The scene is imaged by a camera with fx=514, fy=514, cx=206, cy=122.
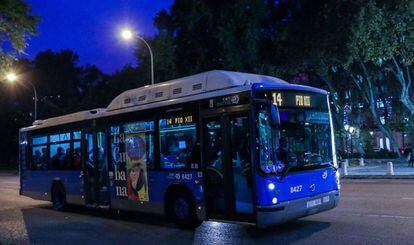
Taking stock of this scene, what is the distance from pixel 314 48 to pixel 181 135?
18.5 m

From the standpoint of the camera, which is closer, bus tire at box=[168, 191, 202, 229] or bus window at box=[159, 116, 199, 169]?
bus window at box=[159, 116, 199, 169]

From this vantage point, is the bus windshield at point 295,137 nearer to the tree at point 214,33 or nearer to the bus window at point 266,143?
the bus window at point 266,143

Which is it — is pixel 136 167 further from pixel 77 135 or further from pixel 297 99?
pixel 297 99

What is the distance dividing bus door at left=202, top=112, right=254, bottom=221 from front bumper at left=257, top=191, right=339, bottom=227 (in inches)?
13.9

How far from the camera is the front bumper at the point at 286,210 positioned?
9.41m

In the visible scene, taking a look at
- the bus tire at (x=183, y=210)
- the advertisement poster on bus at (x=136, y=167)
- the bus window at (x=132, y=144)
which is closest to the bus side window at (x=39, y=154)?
the bus window at (x=132, y=144)

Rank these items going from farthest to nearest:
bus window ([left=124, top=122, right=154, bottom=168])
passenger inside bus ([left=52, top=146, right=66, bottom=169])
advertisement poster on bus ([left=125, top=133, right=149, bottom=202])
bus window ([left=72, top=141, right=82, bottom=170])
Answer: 1. passenger inside bus ([left=52, top=146, right=66, bottom=169])
2. bus window ([left=72, top=141, right=82, bottom=170])
3. advertisement poster on bus ([left=125, top=133, right=149, bottom=202])
4. bus window ([left=124, top=122, right=154, bottom=168])

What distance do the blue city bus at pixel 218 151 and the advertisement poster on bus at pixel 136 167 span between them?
25 millimetres

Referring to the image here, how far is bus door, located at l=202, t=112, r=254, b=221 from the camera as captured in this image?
9836 mm

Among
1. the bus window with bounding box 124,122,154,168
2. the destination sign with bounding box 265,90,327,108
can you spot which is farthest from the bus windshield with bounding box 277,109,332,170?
the bus window with bounding box 124,122,154,168

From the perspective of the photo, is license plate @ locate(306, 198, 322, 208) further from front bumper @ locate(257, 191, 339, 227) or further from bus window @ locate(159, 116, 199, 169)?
bus window @ locate(159, 116, 199, 169)

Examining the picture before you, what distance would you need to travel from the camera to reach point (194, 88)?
1162 centimetres

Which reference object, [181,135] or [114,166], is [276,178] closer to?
[181,135]

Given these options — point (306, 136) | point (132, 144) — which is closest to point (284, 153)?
point (306, 136)
